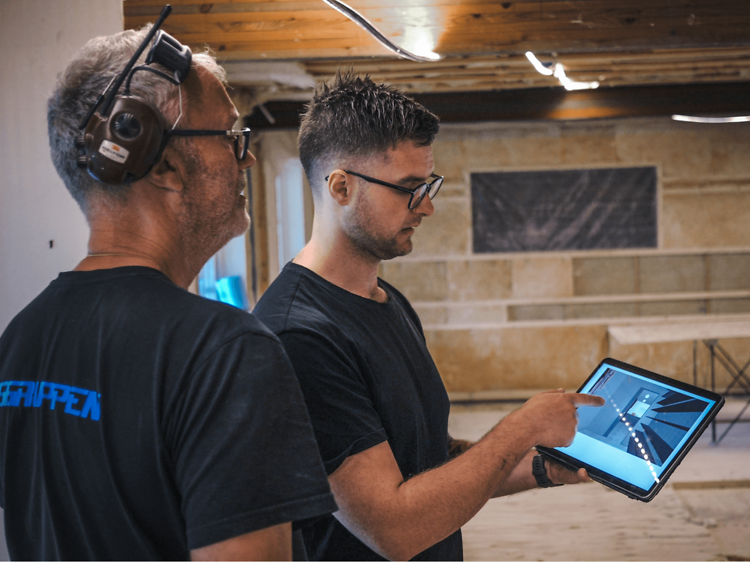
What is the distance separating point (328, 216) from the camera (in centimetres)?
125

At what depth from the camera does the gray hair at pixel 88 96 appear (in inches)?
28.2

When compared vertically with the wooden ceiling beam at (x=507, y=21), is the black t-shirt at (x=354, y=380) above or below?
below

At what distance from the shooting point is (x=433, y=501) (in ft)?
3.26

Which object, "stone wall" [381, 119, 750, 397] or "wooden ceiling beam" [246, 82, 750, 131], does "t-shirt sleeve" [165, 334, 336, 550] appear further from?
"stone wall" [381, 119, 750, 397]

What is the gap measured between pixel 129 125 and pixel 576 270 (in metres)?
6.52

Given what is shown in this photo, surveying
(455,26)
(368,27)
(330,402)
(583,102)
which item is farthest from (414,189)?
(583,102)

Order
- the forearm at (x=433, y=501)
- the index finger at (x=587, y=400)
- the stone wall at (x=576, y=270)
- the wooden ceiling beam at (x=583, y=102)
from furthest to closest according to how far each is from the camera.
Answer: the stone wall at (x=576, y=270) → the wooden ceiling beam at (x=583, y=102) → the index finger at (x=587, y=400) → the forearm at (x=433, y=501)

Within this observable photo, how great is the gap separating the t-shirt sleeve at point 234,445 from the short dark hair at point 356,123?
2.28ft

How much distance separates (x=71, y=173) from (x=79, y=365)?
0.24 m

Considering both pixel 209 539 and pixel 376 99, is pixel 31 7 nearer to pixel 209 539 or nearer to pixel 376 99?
pixel 376 99

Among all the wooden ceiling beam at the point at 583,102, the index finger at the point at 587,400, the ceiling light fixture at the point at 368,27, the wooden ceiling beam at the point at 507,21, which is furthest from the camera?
the wooden ceiling beam at the point at 583,102

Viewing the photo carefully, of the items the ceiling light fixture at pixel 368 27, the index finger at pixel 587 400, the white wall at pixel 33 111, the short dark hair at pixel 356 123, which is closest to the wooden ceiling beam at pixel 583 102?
the ceiling light fixture at pixel 368 27

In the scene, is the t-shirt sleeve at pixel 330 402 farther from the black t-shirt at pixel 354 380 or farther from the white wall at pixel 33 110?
the white wall at pixel 33 110

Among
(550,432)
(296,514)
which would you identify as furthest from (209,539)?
(550,432)
